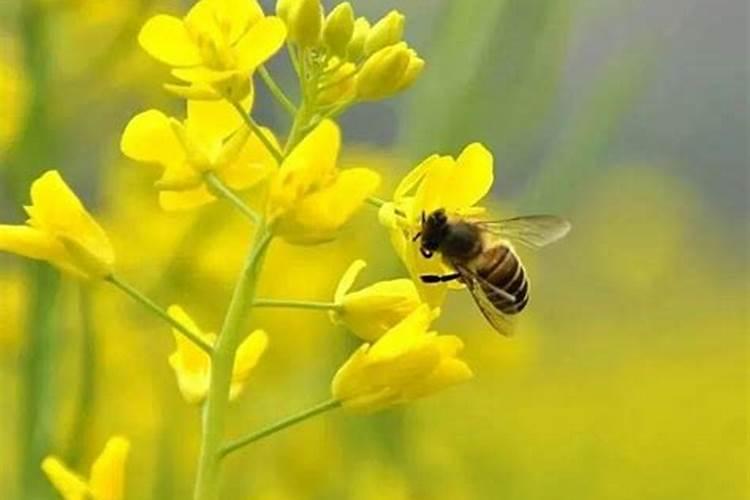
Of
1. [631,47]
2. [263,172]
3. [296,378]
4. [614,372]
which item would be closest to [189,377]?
[263,172]

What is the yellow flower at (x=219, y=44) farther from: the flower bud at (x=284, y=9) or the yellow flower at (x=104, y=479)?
the yellow flower at (x=104, y=479)

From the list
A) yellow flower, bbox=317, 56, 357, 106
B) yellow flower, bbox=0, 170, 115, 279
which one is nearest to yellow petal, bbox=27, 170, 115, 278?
yellow flower, bbox=0, 170, 115, 279

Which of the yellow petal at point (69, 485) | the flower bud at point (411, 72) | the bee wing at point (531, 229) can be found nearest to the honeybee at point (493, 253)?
the bee wing at point (531, 229)

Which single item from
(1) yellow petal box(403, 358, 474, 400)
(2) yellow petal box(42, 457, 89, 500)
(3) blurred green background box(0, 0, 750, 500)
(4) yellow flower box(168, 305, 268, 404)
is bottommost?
(2) yellow petal box(42, 457, 89, 500)

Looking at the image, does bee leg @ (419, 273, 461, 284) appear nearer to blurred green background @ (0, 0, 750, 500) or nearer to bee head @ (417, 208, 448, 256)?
bee head @ (417, 208, 448, 256)

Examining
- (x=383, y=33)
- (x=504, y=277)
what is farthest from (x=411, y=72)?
(x=504, y=277)

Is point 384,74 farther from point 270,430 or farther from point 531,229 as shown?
point 531,229
